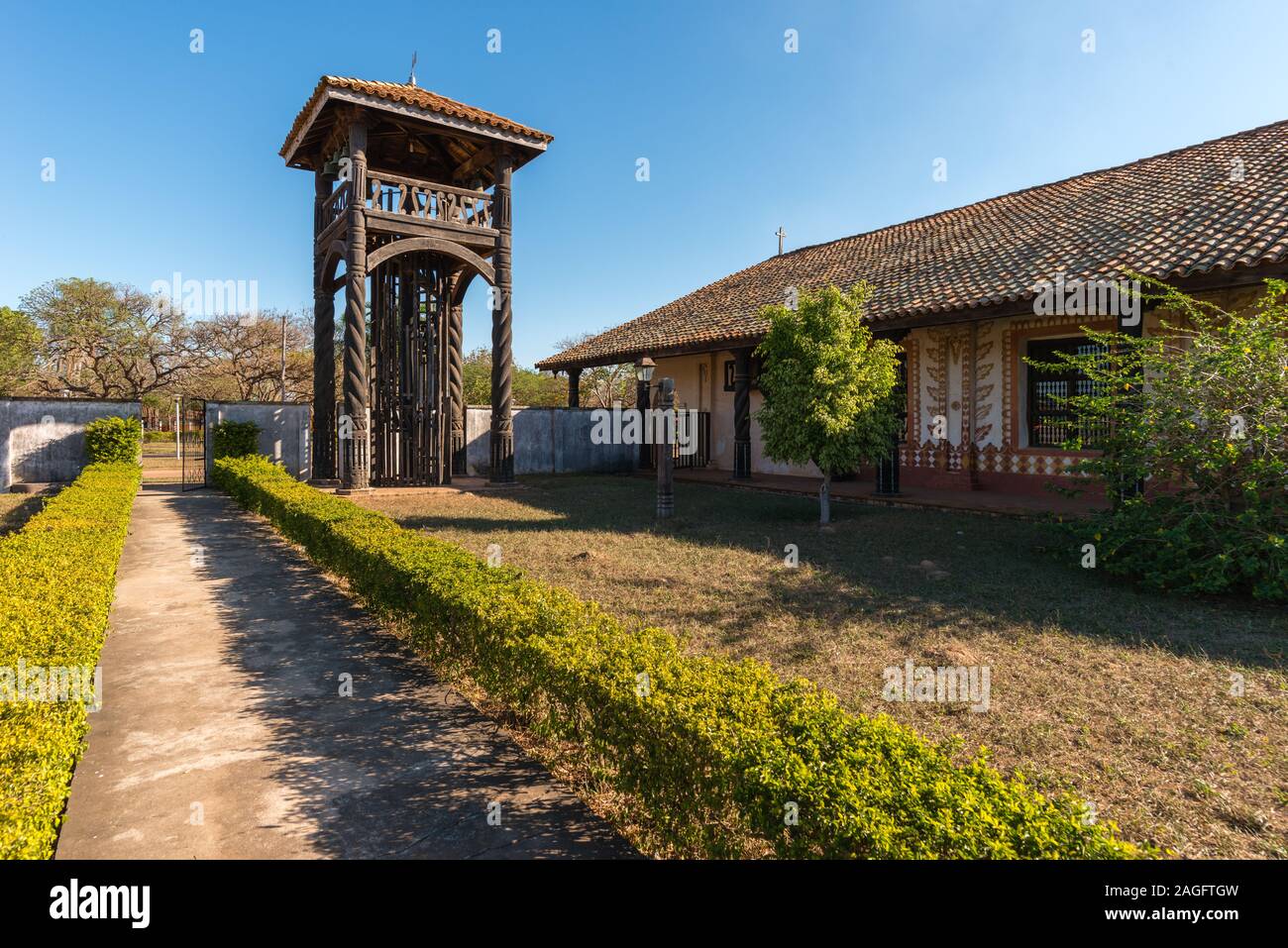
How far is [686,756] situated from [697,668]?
2.28 feet

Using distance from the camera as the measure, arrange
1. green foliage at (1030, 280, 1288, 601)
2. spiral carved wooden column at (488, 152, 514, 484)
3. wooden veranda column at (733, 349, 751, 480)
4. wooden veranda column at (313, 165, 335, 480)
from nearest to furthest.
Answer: green foliage at (1030, 280, 1288, 601) < spiral carved wooden column at (488, 152, 514, 484) < wooden veranda column at (733, 349, 751, 480) < wooden veranda column at (313, 165, 335, 480)

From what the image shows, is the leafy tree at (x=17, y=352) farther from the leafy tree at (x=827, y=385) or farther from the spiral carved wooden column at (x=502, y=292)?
the leafy tree at (x=827, y=385)

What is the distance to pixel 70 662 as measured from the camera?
3.25 m

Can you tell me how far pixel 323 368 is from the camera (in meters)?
16.2

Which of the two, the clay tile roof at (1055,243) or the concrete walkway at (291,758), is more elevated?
the clay tile roof at (1055,243)

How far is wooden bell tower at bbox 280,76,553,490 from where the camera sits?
13.6 m

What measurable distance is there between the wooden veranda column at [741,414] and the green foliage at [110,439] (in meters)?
15.3

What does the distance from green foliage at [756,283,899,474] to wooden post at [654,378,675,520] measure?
63.1 inches

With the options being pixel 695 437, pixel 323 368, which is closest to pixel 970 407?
pixel 695 437

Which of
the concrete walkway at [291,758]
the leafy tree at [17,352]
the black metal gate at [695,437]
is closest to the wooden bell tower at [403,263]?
the black metal gate at [695,437]

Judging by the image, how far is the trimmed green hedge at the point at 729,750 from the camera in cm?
201

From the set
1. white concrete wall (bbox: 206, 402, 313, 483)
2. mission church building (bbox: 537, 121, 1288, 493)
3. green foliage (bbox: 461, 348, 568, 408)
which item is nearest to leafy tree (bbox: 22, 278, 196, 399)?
green foliage (bbox: 461, 348, 568, 408)

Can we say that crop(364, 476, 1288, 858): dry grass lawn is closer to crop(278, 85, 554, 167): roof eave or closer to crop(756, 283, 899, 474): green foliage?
crop(756, 283, 899, 474): green foliage
